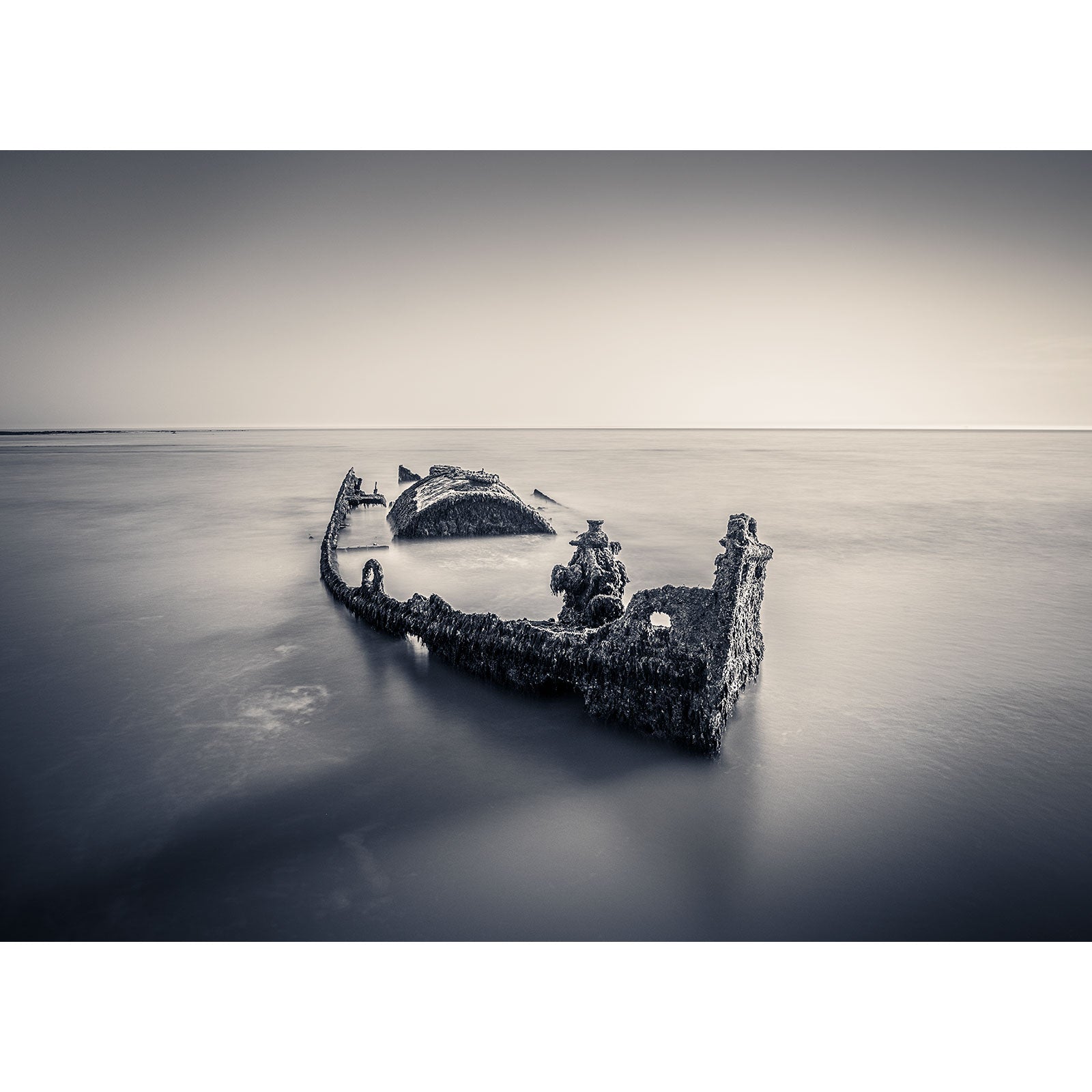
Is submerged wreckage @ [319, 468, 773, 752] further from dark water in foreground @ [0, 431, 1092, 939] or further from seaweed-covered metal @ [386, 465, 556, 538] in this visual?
seaweed-covered metal @ [386, 465, 556, 538]

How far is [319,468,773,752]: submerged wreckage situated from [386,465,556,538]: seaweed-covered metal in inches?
442

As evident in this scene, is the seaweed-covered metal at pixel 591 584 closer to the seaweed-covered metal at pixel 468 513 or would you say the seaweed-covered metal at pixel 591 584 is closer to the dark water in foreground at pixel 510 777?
the dark water in foreground at pixel 510 777

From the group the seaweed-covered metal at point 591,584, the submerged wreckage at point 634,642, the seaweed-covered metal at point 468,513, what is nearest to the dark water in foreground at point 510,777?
the submerged wreckage at point 634,642

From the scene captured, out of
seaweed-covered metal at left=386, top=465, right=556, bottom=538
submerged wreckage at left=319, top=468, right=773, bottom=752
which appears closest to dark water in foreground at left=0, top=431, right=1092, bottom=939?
submerged wreckage at left=319, top=468, right=773, bottom=752

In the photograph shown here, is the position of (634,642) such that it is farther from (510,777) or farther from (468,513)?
(468,513)

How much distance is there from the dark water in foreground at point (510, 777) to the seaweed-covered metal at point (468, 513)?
475 centimetres

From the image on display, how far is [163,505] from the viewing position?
34625 millimetres

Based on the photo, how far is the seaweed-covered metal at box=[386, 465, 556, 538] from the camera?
22.7m

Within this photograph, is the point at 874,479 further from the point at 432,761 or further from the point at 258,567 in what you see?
the point at 432,761

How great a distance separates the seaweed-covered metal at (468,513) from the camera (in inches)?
894

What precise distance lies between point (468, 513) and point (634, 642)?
15.8m

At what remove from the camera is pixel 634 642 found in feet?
26.1

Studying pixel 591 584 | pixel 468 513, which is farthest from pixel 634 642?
pixel 468 513

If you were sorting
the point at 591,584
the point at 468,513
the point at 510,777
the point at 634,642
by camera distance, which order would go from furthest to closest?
the point at 468,513 < the point at 591,584 < the point at 634,642 < the point at 510,777
